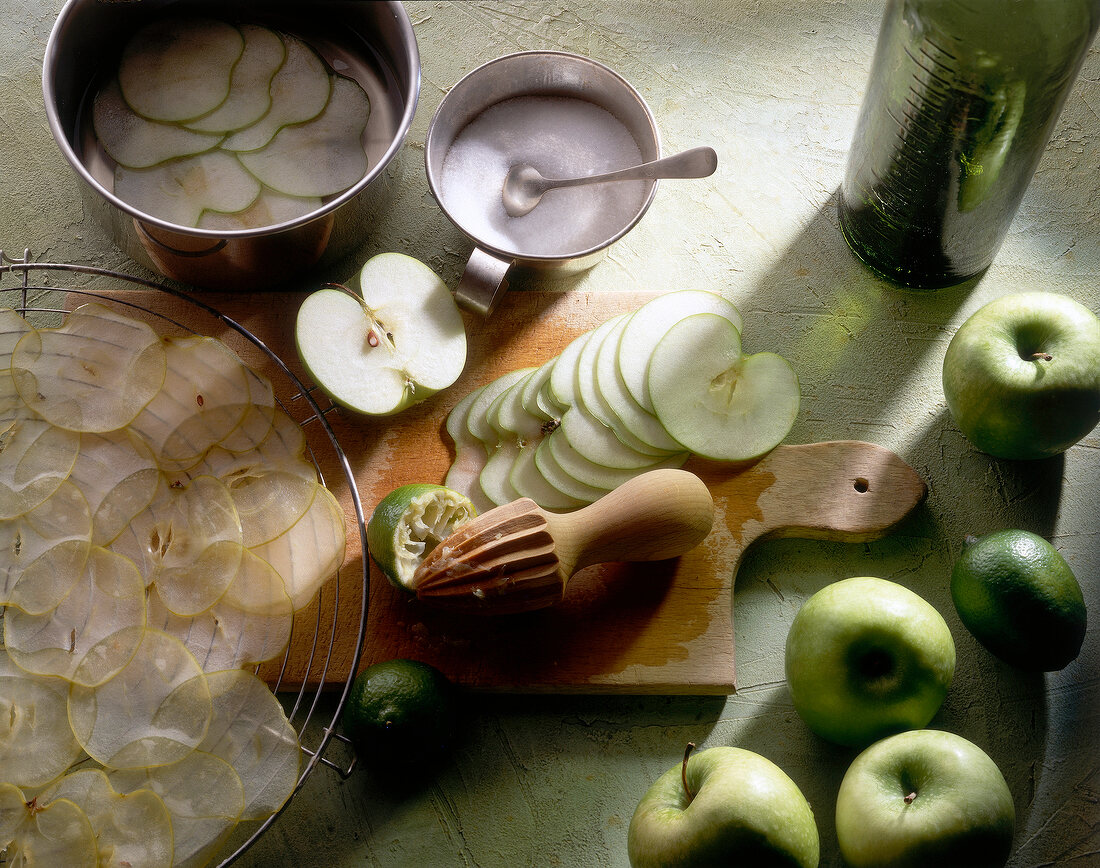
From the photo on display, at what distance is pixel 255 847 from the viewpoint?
43.8 inches

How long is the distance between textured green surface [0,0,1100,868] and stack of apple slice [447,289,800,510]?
0.39 ft

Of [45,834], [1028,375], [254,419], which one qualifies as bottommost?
[45,834]

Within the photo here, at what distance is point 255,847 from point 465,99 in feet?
Answer: 3.52

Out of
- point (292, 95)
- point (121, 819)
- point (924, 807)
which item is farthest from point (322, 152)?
point (924, 807)

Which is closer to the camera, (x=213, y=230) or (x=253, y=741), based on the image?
(x=253, y=741)

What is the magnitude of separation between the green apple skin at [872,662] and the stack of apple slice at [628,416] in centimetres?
25

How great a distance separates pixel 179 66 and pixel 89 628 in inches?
32.2

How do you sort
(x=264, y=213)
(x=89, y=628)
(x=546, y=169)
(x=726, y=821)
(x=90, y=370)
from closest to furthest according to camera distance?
(x=726, y=821) → (x=89, y=628) → (x=90, y=370) → (x=264, y=213) → (x=546, y=169)

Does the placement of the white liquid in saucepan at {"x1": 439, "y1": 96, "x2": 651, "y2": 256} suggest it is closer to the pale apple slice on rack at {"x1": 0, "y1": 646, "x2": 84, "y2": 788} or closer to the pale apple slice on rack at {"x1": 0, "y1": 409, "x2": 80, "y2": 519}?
the pale apple slice on rack at {"x1": 0, "y1": 409, "x2": 80, "y2": 519}

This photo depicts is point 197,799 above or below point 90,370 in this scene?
below

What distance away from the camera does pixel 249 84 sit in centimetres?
132

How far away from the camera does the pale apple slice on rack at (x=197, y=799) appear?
3.27ft

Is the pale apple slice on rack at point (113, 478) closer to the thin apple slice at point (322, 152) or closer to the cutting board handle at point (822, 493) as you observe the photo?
the thin apple slice at point (322, 152)

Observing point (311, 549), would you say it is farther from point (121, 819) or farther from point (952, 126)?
point (952, 126)
